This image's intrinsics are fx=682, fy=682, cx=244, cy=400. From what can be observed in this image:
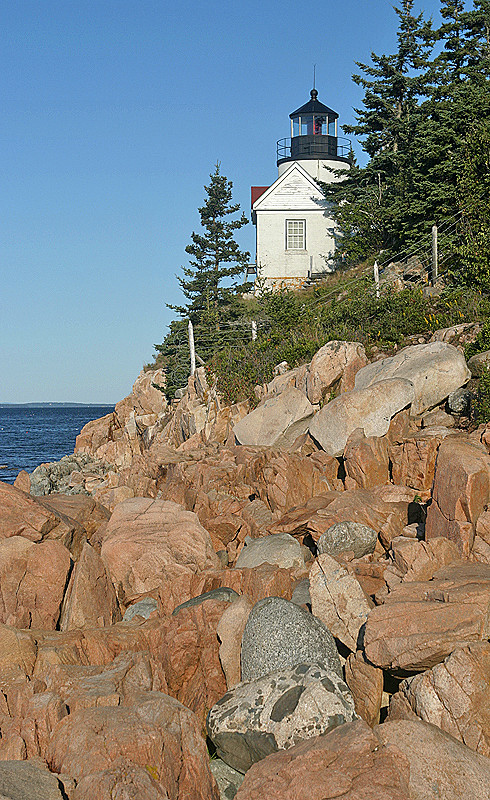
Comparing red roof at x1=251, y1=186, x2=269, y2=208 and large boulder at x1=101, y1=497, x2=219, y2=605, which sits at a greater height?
red roof at x1=251, y1=186, x2=269, y2=208

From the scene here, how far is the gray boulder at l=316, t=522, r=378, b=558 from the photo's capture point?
889 cm

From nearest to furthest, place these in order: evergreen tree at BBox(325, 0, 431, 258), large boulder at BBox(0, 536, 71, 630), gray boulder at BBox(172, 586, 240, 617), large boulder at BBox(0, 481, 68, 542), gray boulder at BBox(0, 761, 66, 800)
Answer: gray boulder at BBox(0, 761, 66, 800) < large boulder at BBox(0, 536, 71, 630) < gray boulder at BBox(172, 586, 240, 617) < large boulder at BBox(0, 481, 68, 542) < evergreen tree at BBox(325, 0, 431, 258)

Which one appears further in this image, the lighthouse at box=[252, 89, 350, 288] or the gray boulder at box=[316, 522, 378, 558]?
the lighthouse at box=[252, 89, 350, 288]

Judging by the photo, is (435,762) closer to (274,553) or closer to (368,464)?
(274,553)

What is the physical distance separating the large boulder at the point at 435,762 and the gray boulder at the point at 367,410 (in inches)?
286

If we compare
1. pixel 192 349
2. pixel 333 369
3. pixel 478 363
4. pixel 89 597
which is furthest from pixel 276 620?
pixel 192 349

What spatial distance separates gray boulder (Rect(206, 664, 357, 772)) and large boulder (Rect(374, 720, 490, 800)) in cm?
70

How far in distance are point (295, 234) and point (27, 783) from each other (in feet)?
110

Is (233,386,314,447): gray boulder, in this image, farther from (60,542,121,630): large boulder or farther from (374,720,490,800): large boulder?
(374,720,490,800): large boulder

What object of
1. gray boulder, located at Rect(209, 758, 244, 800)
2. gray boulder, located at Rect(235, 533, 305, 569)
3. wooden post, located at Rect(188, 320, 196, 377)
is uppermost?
wooden post, located at Rect(188, 320, 196, 377)

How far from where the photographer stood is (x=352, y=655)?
621 cm

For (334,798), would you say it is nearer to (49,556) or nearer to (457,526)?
(457,526)

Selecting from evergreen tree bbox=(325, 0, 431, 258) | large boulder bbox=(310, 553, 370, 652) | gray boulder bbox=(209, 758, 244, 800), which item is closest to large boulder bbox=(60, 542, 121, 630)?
gray boulder bbox=(209, 758, 244, 800)

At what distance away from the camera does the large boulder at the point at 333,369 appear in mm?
14680
